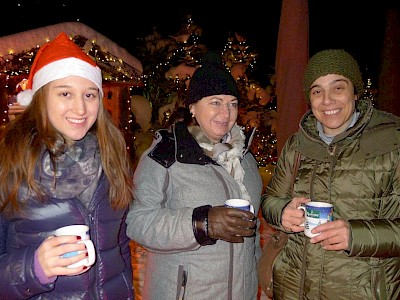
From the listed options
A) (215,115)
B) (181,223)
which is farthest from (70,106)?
(215,115)

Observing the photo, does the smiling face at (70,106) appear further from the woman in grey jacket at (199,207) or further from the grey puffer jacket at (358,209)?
the grey puffer jacket at (358,209)

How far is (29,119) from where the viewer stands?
2.10 metres

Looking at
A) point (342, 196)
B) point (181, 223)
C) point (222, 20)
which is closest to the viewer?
point (181, 223)

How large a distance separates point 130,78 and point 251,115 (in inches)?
146

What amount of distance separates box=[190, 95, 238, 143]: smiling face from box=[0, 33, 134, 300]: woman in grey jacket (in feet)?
2.29

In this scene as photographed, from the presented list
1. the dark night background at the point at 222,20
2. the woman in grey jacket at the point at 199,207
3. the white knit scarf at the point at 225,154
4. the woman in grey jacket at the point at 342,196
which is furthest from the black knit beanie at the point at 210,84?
the dark night background at the point at 222,20

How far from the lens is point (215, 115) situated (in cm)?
272

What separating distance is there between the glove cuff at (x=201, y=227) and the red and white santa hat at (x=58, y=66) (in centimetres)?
94

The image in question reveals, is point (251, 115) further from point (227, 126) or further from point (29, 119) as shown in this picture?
point (29, 119)

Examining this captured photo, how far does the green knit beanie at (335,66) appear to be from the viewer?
8.52ft

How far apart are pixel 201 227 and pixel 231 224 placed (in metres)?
0.19

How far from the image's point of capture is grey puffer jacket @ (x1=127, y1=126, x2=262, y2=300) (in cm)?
240

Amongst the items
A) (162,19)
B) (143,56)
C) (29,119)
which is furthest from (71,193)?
(162,19)

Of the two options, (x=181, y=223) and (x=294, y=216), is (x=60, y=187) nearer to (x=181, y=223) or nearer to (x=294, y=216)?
(x=181, y=223)
